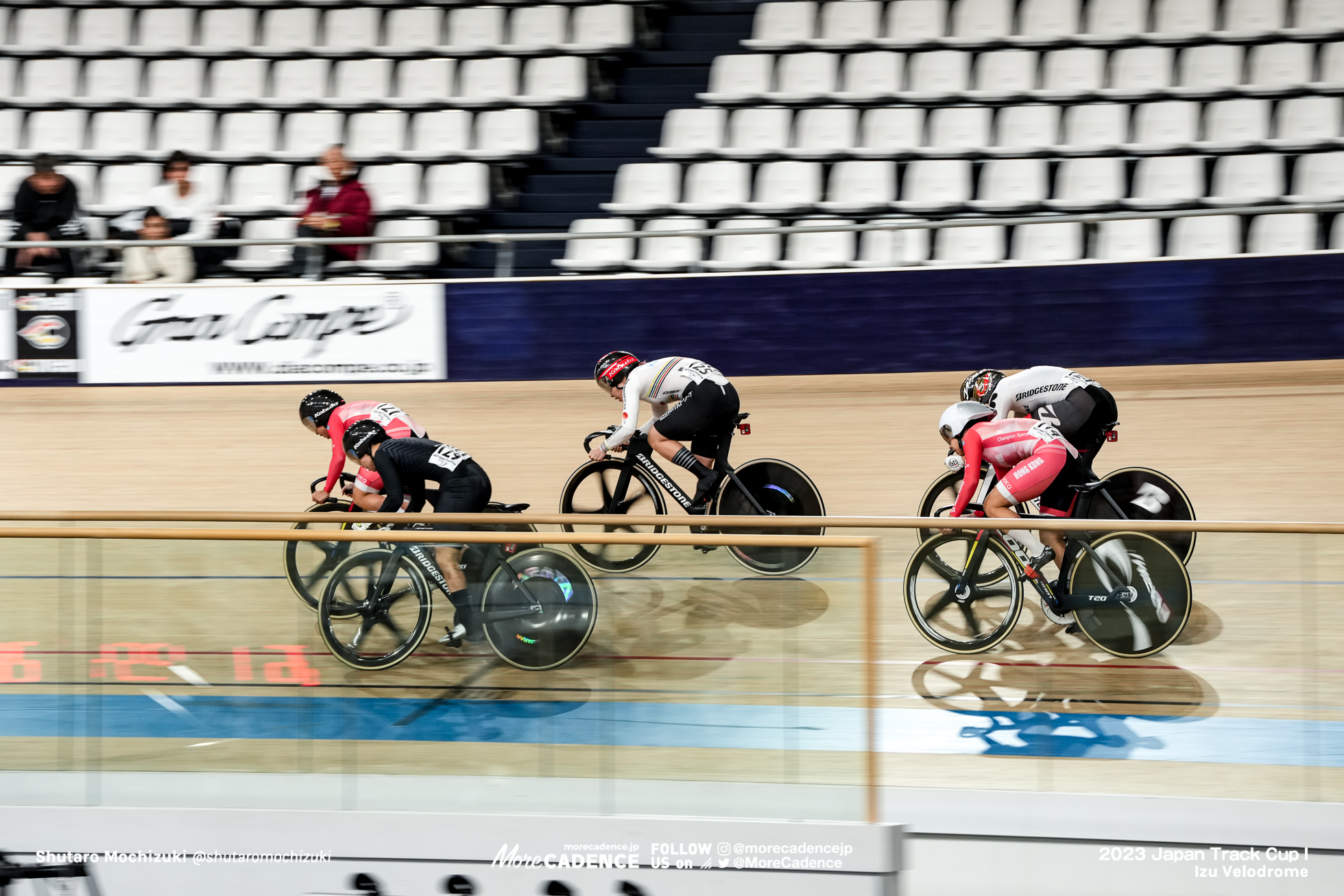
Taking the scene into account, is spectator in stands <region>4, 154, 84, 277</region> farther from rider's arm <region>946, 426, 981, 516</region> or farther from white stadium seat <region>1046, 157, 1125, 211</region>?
white stadium seat <region>1046, 157, 1125, 211</region>

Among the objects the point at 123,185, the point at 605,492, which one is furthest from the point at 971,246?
the point at 123,185

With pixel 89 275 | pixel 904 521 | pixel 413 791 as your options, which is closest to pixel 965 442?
pixel 904 521

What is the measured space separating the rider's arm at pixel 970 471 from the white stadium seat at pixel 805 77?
4.95 meters

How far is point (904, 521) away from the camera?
13.9 ft

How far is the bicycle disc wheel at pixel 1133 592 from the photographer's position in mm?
4191

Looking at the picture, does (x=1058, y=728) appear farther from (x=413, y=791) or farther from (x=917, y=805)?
(x=413, y=791)

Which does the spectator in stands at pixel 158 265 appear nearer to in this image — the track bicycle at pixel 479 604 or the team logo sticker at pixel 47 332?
the team logo sticker at pixel 47 332

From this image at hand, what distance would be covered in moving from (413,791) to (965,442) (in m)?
3.16

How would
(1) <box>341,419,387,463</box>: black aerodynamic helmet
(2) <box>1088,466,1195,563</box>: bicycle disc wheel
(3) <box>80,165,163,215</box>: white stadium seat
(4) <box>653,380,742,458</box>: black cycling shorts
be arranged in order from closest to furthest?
(1) <box>341,419,387,463</box>: black aerodynamic helmet → (2) <box>1088,466,1195,563</box>: bicycle disc wheel → (4) <box>653,380,742,458</box>: black cycling shorts → (3) <box>80,165,163,215</box>: white stadium seat

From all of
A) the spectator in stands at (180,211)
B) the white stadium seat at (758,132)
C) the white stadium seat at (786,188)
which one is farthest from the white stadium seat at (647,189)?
the spectator in stands at (180,211)

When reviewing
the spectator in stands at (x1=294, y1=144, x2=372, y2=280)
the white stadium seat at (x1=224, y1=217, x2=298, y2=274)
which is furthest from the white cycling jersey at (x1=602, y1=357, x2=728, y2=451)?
the white stadium seat at (x1=224, y1=217, x2=298, y2=274)

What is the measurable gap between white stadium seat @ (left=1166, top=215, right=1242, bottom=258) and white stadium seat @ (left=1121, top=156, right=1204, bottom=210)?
41 cm

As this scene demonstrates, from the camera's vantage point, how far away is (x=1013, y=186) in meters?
9.53

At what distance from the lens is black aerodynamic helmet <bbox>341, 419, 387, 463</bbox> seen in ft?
20.8
